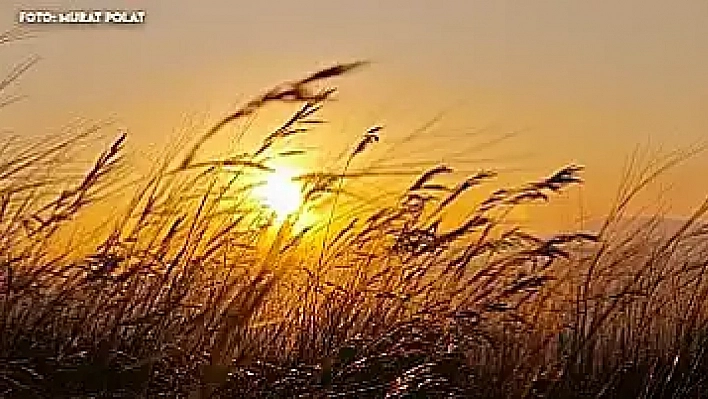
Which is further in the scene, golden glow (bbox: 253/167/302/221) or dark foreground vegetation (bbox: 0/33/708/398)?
golden glow (bbox: 253/167/302/221)

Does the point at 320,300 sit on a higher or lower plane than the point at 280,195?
lower

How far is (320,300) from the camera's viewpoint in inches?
73.9

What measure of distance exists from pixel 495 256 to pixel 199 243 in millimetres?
466

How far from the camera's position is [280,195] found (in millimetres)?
1780

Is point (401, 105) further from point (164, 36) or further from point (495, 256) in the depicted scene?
point (495, 256)

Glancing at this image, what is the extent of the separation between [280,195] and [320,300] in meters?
0.20

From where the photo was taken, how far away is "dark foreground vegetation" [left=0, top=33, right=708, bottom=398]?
1.46 meters

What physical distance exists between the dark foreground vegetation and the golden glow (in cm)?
2

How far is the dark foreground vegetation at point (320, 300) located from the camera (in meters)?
1.46

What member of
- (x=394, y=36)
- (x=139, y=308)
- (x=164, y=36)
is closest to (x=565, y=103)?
(x=394, y=36)

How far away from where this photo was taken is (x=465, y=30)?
9.21 ft

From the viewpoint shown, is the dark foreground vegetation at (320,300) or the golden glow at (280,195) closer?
the dark foreground vegetation at (320,300)

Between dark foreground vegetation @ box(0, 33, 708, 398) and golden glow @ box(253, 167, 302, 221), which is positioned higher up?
golden glow @ box(253, 167, 302, 221)

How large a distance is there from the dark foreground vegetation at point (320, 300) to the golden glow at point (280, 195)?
0.07 feet
